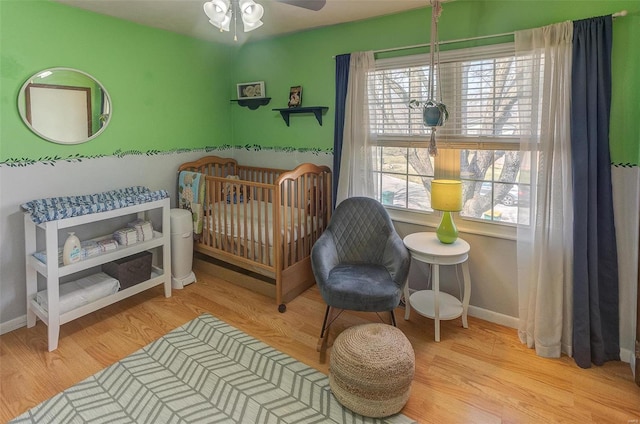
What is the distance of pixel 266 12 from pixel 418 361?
2720mm

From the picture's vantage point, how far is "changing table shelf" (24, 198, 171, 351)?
224 centimetres

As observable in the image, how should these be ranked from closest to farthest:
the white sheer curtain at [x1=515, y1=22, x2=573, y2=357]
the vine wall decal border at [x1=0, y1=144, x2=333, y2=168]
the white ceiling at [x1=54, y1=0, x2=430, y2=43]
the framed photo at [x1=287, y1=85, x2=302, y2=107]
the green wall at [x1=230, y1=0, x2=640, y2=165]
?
the green wall at [x1=230, y1=0, x2=640, y2=165], the white sheer curtain at [x1=515, y1=22, x2=573, y2=357], the vine wall decal border at [x1=0, y1=144, x2=333, y2=168], the white ceiling at [x1=54, y1=0, x2=430, y2=43], the framed photo at [x1=287, y1=85, x2=302, y2=107]

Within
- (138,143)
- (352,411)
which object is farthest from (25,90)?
(352,411)

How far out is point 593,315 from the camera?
2.11 meters

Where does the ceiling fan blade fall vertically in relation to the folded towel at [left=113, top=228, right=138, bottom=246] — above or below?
above

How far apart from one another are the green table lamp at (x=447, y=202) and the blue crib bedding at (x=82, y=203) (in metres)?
2.11

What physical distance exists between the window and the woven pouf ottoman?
1.31 m

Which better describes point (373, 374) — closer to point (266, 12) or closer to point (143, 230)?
point (143, 230)

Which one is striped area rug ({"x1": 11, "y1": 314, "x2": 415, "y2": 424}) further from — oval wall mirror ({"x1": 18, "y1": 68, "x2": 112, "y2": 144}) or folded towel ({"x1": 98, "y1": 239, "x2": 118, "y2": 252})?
oval wall mirror ({"x1": 18, "y1": 68, "x2": 112, "y2": 144})

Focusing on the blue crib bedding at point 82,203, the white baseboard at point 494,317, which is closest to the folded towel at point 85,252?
the blue crib bedding at point 82,203

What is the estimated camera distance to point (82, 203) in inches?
106

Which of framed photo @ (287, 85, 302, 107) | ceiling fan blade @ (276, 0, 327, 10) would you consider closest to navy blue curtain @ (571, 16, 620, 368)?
ceiling fan blade @ (276, 0, 327, 10)

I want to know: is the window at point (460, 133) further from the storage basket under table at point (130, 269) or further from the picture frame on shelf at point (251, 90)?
the storage basket under table at point (130, 269)

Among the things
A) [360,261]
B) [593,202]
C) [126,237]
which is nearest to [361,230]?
[360,261]
